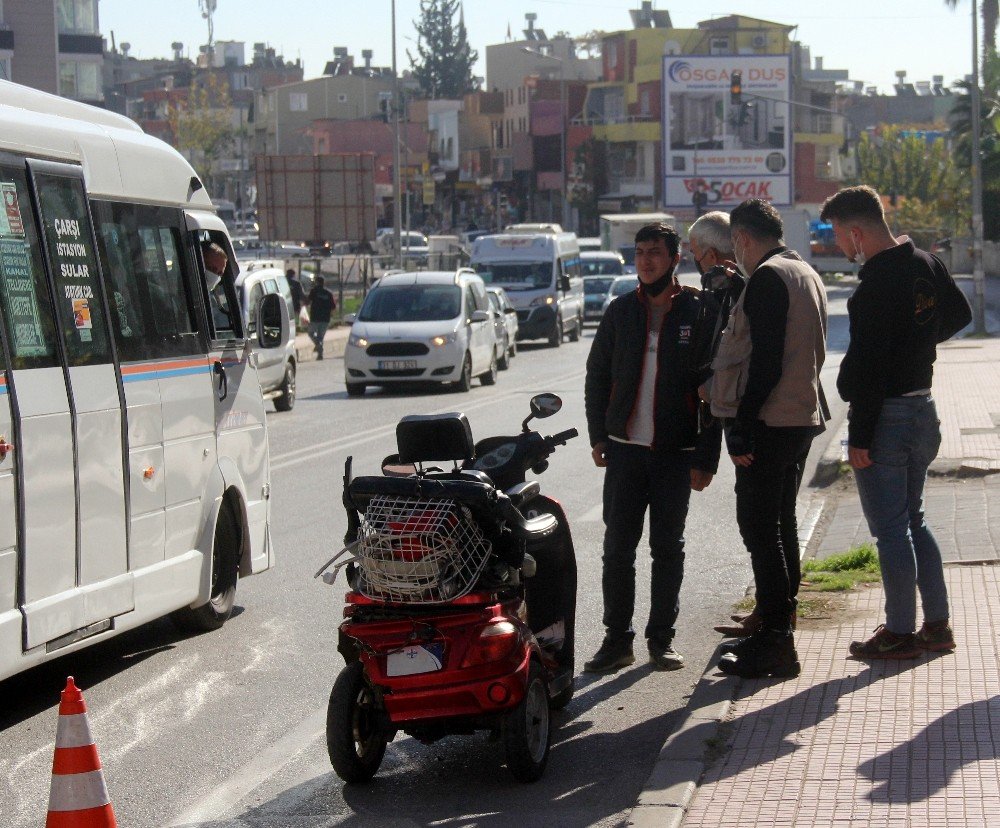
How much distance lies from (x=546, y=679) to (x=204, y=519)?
295 cm

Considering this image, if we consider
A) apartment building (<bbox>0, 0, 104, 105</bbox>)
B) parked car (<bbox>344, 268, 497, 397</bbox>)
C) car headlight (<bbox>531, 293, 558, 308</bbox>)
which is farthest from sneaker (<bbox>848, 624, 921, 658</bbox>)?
apartment building (<bbox>0, 0, 104, 105</bbox>)

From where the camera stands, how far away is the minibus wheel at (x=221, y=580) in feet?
26.9

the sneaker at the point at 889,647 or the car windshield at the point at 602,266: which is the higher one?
the car windshield at the point at 602,266

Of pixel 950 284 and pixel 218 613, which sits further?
pixel 218 613

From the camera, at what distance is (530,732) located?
17.8ft

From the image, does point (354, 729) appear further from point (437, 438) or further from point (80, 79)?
point (80, 79)

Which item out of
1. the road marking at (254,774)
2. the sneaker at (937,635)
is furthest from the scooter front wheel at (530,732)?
the sneaker at (937,635)

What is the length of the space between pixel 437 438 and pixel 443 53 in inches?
5656

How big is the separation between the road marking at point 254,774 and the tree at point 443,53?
141138 mm

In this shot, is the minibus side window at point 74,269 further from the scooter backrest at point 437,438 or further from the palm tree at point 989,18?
the palm tree at point 989,18

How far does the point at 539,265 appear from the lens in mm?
38219

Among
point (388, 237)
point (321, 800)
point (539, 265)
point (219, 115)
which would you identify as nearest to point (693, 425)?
point (321, 800)

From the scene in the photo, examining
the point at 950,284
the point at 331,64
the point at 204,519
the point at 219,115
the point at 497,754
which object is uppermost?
the point at 331,64

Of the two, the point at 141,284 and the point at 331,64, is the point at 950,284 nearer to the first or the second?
the point at 141,284
